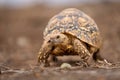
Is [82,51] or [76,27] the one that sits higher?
[76,27]

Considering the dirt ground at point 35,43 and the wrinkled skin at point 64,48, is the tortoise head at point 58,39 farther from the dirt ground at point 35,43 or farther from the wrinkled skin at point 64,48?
the dirt ground at point 35,43

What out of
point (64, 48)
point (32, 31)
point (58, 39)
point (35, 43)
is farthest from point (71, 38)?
point (32, 31)

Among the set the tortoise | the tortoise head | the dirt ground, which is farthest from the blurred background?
the tortoise head

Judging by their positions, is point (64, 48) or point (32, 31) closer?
point (64, 48)

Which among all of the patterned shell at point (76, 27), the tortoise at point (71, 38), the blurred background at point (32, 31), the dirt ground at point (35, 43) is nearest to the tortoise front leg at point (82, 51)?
the tortoise at point (71, 38)

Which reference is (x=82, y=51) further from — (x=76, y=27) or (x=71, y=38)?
(x=76, y=27)

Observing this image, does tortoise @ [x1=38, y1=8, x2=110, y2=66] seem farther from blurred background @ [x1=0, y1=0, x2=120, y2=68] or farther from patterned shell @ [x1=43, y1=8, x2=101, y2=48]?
blurred background @ [x1=0, y1=0, x2=120, y2=68]

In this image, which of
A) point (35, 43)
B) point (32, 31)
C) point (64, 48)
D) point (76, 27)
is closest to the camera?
point (64, 48)

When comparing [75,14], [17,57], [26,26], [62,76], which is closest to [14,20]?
[26,26]
